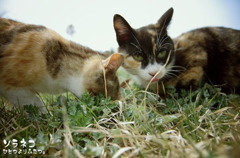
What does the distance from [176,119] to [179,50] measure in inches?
48.5

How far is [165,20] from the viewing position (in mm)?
2355

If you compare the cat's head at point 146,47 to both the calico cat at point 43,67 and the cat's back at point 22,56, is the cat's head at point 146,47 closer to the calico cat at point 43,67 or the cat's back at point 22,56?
the calico cat at point 43,67

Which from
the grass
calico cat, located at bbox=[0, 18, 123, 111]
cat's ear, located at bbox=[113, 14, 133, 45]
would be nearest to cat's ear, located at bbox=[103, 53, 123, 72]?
calico cat, located at bbox=[0, 18, 123, 111]

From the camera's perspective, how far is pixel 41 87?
5.98ft

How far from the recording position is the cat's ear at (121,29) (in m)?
2.17

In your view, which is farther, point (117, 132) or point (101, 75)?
point (101, 75)

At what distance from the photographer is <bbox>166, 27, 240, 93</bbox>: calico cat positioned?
233cm

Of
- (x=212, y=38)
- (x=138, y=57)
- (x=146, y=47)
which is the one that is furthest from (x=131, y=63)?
(x=212, y=38)

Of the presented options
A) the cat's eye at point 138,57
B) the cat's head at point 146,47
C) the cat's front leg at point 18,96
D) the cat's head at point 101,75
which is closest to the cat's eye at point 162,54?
the cat's head at point 146,47

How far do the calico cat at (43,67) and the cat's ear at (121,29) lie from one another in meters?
0.47

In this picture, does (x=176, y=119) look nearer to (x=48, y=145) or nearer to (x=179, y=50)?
(x=48, y=145)

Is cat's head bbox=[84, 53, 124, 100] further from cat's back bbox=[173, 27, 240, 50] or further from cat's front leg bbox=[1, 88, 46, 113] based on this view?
cat's back bbox=[173, 27, 240, 50]

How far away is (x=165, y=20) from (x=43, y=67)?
4.89 ft

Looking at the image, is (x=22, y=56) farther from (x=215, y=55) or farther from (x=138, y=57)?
(x=215, y=55)
